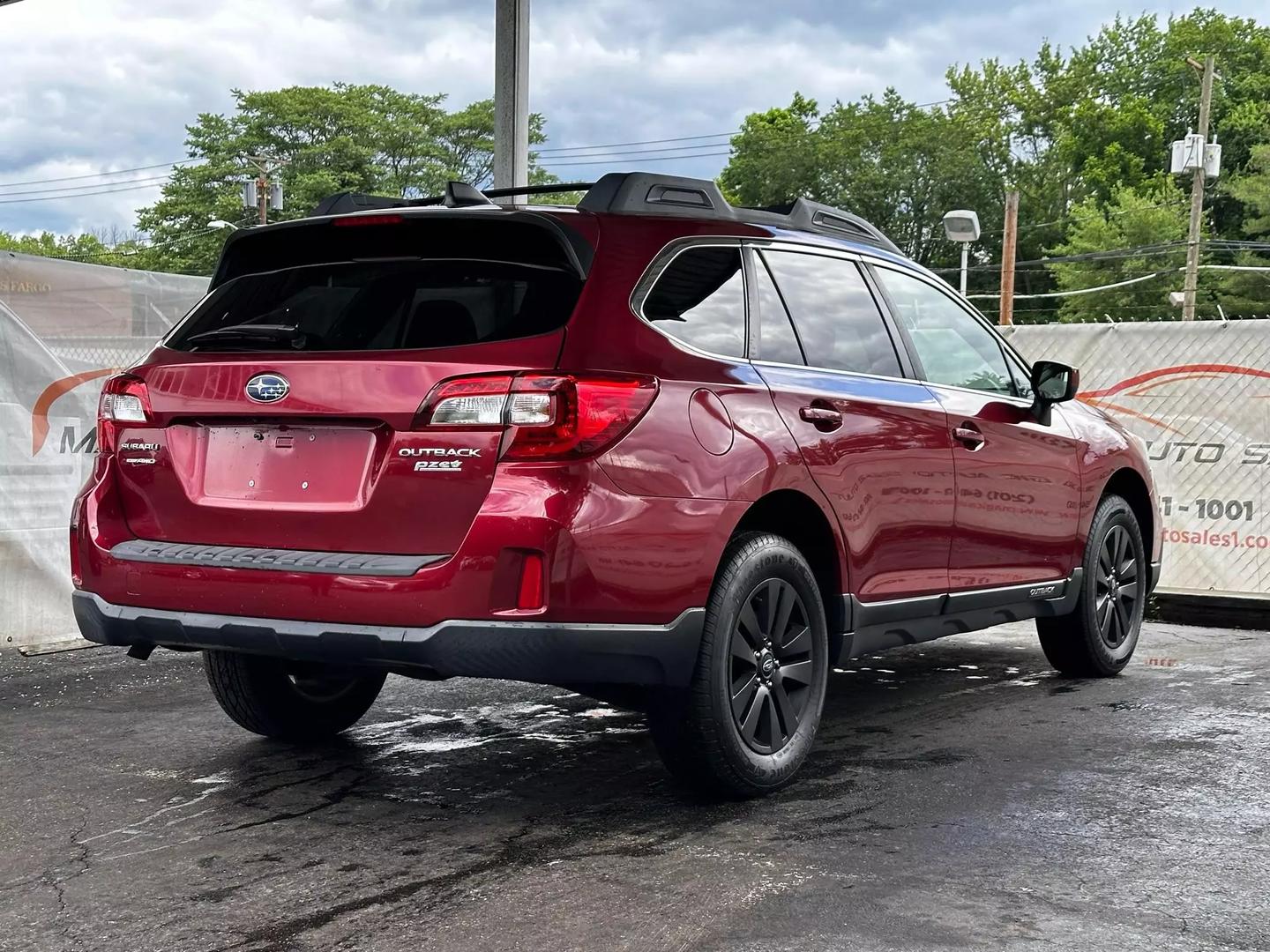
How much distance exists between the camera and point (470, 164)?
79.5 meters

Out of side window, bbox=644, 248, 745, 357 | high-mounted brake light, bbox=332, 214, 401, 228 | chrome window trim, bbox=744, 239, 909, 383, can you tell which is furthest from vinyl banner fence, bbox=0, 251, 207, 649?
side window, bbox=644, 248, 745, 357

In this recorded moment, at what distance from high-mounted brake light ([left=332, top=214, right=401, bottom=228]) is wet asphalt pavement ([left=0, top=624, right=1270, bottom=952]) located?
69.7 inches

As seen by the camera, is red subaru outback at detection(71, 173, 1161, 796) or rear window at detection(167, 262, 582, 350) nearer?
red subaru outback at detection(71, 173, 1161, 796)

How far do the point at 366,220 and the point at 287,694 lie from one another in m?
1.89

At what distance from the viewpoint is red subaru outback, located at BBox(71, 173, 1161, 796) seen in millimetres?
4105

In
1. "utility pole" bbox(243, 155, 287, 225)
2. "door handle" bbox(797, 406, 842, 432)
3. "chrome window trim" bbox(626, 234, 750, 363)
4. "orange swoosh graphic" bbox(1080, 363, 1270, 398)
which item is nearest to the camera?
"chrome window trim" bbox(626, 234, 750, 363)

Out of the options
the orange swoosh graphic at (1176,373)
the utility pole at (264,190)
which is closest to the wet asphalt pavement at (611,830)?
the orange swoosh graphic at (1176,373)

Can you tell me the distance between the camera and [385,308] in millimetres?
4484

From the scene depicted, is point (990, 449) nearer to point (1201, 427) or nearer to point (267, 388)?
point (267, 388)

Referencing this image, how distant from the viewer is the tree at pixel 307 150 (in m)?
76.2

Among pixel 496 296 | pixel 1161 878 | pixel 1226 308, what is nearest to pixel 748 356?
pixel 496 296

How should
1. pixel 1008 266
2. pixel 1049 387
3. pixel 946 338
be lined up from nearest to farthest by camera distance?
pixel 946 338 → pixel 1049 387 → pixel 1008 266

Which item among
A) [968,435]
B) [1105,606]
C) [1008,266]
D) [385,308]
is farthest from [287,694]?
[1008,266]

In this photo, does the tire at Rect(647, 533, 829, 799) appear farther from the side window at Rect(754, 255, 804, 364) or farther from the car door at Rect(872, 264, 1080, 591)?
the car door at Rect(872, 264, 1080, 591)
